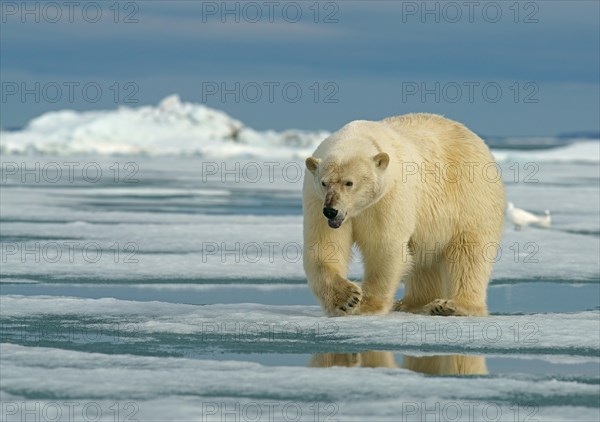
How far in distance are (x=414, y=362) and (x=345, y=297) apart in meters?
0.90

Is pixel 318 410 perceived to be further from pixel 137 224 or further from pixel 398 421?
pixel 137 224

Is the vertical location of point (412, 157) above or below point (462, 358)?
above

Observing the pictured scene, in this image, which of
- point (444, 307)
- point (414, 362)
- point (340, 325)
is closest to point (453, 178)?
point (444, 307)

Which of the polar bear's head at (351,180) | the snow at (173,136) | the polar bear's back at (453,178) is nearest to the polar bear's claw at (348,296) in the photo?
the polar bear's head at (351,180)

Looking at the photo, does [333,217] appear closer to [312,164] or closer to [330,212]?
[330,212]

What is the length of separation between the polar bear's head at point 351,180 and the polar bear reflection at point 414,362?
2.55 feet

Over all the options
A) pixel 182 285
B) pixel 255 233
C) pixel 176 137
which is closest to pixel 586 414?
pixel 182 285

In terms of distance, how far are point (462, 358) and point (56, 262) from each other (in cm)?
429

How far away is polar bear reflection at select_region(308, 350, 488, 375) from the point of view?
4273 mm

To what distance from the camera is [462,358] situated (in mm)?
4488

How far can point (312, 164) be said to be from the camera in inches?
206

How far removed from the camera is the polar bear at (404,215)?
5.26m

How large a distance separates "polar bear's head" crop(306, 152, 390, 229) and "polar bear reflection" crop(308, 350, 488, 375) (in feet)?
2.55

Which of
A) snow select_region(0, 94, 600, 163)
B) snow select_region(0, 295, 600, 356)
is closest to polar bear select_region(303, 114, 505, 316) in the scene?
snow select_region(0, 295, 600, 356)
